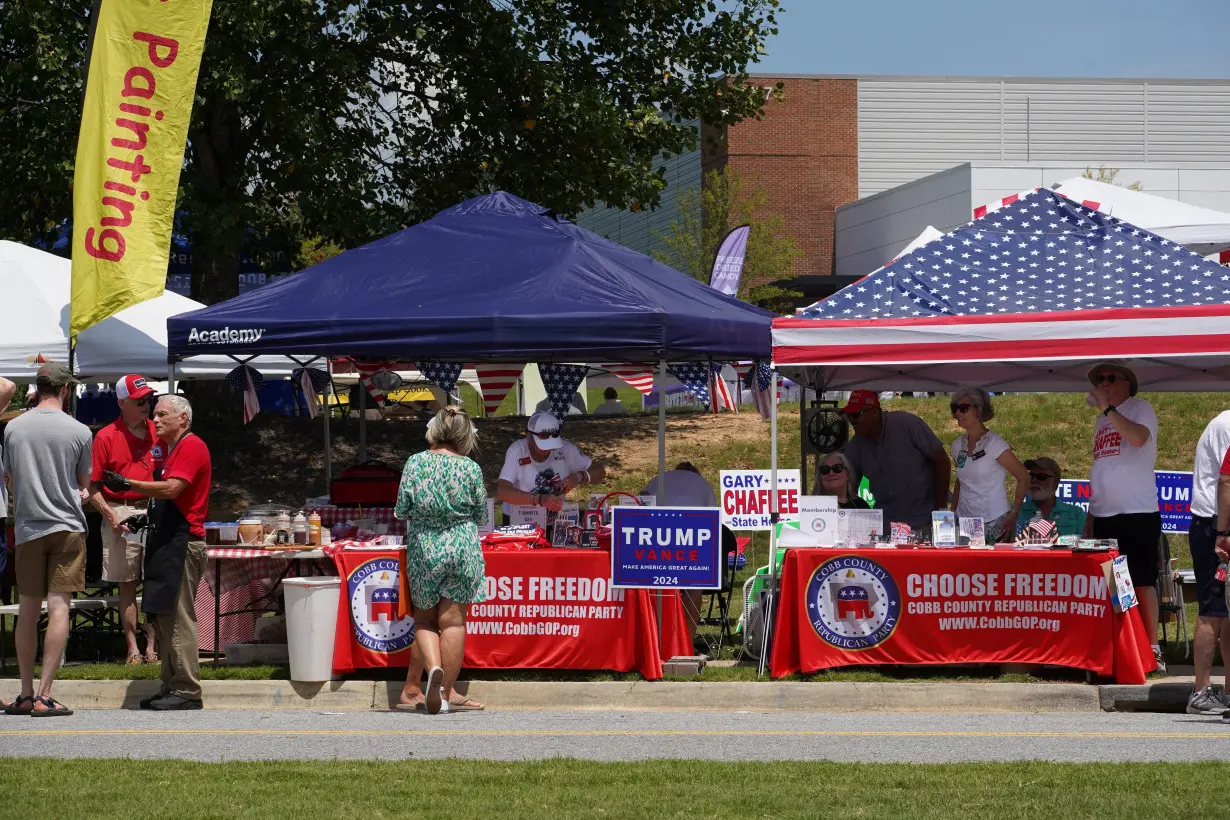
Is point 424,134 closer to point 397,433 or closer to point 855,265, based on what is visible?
point 397,433

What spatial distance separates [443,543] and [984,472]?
11.8ft

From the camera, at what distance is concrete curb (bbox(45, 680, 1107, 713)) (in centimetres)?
902

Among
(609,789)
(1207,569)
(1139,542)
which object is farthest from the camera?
(1139,542)

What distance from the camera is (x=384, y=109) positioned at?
79.2 feet

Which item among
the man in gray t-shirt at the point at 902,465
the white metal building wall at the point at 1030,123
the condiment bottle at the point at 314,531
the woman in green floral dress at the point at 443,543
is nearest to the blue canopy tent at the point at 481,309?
the man in gray t-shirt at the point at 902,465

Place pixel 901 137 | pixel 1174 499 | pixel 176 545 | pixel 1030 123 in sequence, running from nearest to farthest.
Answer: pixel 176 545, pixel 1174 499, pixel 901 137, pixel 1030 123

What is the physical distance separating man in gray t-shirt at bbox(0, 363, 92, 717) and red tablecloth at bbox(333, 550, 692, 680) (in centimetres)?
164

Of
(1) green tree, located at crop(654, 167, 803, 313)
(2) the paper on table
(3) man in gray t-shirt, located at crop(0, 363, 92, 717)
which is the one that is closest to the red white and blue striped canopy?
(2) the paper on table

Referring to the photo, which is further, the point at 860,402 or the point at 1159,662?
the point at 860,402

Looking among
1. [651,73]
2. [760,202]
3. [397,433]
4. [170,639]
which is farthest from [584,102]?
[760,202]

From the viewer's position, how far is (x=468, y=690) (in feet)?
30.7

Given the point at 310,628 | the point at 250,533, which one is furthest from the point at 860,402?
the point at 250,533

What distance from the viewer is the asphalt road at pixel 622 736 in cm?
745

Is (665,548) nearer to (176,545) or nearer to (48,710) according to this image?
(176,545)
